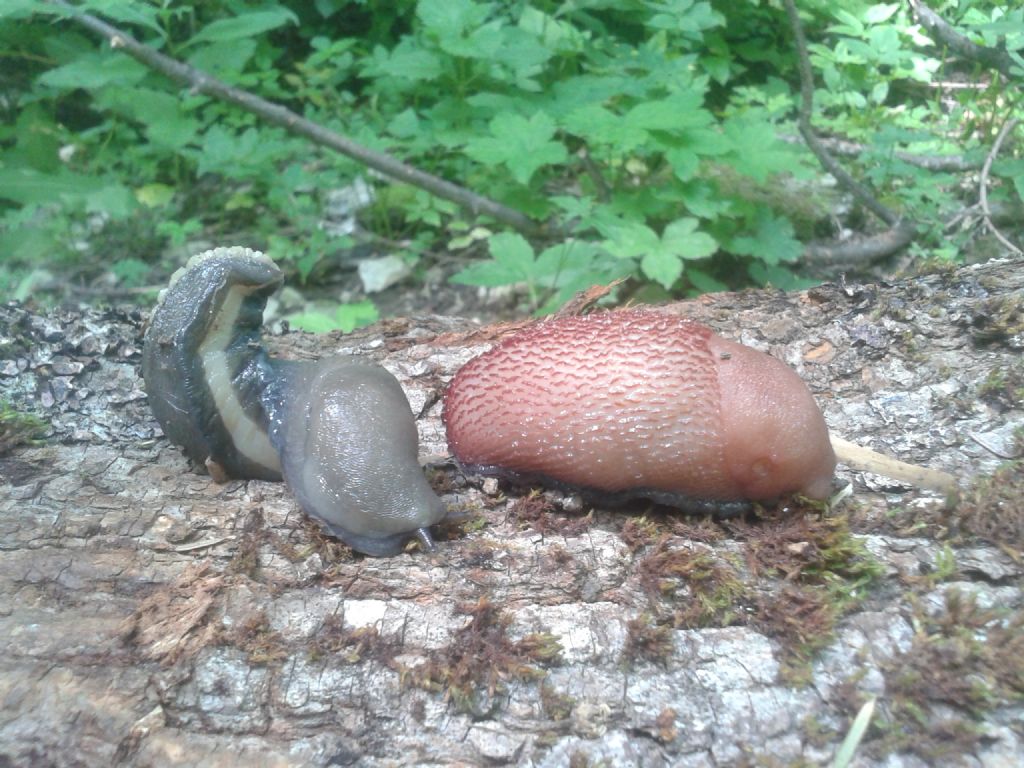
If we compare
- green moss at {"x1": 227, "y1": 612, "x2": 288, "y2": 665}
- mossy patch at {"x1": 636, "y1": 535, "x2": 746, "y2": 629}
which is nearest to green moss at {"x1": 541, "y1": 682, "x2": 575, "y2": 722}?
mossy patch at {"x1": 636, "y1": 535, "x2": 746, "y2": 629}

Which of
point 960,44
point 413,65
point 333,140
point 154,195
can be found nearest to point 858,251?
point 960,44

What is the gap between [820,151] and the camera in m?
4.64

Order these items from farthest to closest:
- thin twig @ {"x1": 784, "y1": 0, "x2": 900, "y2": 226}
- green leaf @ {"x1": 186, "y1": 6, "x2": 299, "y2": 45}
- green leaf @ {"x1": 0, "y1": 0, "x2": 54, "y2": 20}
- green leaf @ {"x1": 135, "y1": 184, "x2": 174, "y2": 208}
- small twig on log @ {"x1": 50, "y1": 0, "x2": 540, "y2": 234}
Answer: green leaf @ {"x1": 135, "y1": 184, "x2": 174, "y2": 208} → small twig on log @ {"x1": 50, "y1": 0, "x2": 540, "y2": 234} → thin twig @ {"x1": 784, "y1": 0, "x2": 900, "y2": 226} → green leaf @ {"x1": 186, "y1": 6, "x2": 299, "y2": 45} → green leaf @ {"x1": 0, "y1": 0, "x2": 54, "y2": 20}

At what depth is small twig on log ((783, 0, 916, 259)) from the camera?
4508 mm

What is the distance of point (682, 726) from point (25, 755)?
4.89 ft

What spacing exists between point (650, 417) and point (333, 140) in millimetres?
3414

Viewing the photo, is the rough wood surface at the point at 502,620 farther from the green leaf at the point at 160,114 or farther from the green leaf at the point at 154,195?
the green leaf at the point at 154,195

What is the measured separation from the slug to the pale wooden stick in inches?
53.5

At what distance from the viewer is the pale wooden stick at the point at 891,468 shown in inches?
97.3

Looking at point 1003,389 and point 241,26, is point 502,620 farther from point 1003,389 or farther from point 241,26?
point 241,26

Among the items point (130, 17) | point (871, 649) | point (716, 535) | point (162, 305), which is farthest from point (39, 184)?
point (871, 649)

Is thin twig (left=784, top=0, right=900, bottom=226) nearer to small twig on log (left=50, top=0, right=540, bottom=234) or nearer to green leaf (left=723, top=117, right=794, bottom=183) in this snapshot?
green leaf (left=723, top=117, right=794, bottom=183)

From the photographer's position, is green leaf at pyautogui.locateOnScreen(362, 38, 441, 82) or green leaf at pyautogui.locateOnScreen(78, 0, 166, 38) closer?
green leaf at pyautogui.locateOnScreen(78, 0, 166, 38)

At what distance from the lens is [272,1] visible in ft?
18.3
